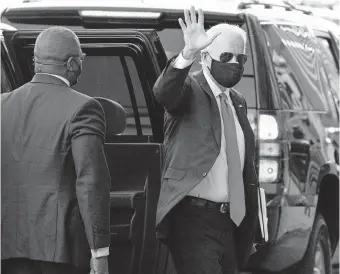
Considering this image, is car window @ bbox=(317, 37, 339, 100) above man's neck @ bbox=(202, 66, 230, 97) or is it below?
below

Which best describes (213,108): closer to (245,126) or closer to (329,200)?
(245,126)

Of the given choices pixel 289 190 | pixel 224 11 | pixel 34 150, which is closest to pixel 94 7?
pixel 224 11

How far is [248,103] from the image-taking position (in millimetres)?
7742

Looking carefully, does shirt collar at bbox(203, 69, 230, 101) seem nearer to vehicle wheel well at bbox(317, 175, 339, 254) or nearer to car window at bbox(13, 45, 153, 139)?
car window at bbox(13, 45, 153, 139)

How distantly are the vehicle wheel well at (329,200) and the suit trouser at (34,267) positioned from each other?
3550 millimetres

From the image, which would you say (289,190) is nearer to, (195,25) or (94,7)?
(94,7)

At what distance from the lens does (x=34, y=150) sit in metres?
5.33

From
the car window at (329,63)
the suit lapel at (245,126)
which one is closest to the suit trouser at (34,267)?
the suit lapel at (245,126)

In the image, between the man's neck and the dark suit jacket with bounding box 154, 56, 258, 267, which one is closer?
the dark suit jacket with bounding box 154, 56, 258, 267

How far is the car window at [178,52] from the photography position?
7668 mm

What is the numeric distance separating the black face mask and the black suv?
1.84 feet

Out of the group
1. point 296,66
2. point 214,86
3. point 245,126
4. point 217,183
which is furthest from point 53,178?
point 296,66

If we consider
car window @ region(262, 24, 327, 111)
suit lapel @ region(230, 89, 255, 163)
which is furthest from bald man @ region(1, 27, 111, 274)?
car window @ region(262, 24, 327, 111)

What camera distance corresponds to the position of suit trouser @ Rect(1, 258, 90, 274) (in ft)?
17.6
